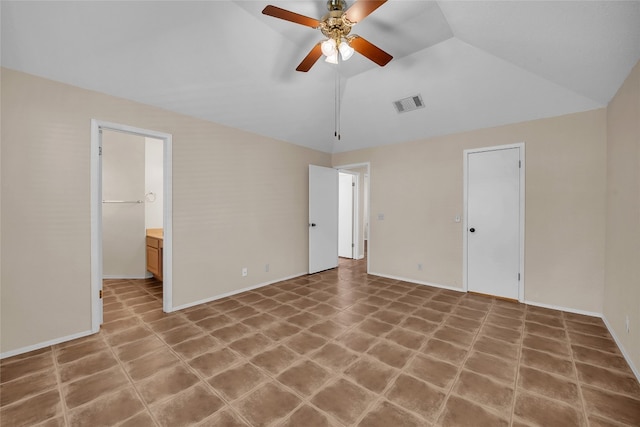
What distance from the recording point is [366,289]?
4.12 meters

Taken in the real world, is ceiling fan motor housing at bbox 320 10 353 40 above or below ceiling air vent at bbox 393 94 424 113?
below

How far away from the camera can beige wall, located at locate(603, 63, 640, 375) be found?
2.12 metres

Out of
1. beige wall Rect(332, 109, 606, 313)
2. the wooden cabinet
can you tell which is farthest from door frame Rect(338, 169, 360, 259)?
the wooden cabinet

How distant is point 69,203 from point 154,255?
2.04 m

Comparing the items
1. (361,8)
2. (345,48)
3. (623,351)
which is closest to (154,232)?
(345,48)

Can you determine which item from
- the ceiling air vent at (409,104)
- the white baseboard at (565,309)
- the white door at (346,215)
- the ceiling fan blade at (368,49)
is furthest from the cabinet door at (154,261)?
the white baseboard at (565,309)

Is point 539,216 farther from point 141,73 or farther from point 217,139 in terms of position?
point 141,73

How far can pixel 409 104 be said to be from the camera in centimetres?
384

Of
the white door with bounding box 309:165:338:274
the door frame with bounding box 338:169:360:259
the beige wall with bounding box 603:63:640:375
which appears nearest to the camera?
the beige wall with bounding box 603:63:640:375

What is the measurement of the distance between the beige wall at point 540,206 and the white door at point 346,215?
1927 millimetres

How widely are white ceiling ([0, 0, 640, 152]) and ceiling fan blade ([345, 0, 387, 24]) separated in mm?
693

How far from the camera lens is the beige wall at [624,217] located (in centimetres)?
212

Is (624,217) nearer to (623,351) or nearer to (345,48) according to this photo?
(623,351)

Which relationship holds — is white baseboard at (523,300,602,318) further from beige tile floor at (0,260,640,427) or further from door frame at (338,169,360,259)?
door frame at (338,169,360,259)
